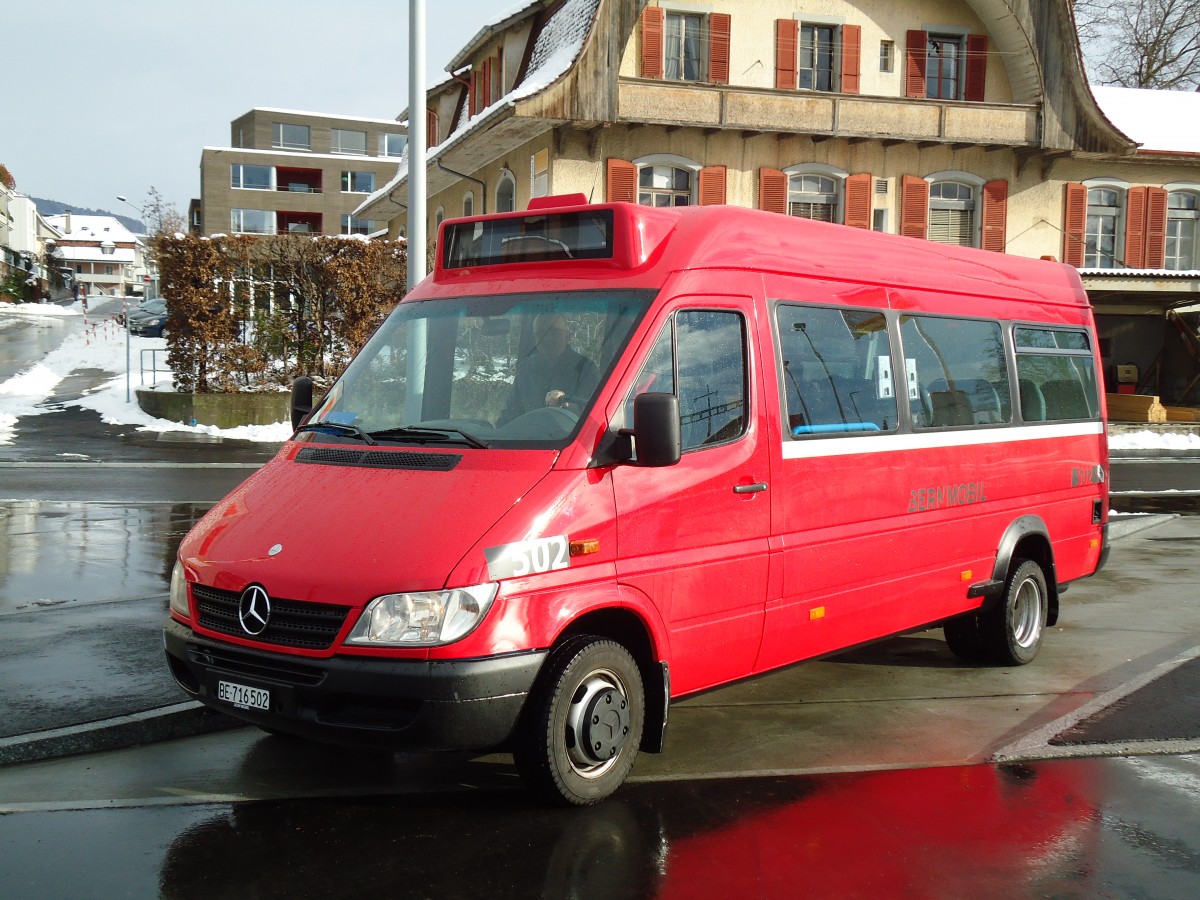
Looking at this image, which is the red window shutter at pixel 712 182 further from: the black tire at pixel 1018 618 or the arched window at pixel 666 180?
the black tire at pixel 1018 618

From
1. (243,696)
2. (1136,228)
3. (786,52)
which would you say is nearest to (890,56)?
(786,52)

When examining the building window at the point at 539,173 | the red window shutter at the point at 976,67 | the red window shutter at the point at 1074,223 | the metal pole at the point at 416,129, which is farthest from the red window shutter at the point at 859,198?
the metal pole at the point at 416,129

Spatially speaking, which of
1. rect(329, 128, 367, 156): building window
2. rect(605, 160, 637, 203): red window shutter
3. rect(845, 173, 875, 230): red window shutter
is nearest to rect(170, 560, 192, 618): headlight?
rect(605, 160, 637, 203): red window shutter

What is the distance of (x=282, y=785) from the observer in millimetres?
5379

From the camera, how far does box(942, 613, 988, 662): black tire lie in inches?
308

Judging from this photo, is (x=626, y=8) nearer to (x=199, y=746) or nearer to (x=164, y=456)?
(x=164, y=456)

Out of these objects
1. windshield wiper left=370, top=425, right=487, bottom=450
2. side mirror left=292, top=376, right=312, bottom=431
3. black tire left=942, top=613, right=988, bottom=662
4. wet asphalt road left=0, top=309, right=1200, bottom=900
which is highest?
side mirror left=292, top=376, right=312, bottom=431

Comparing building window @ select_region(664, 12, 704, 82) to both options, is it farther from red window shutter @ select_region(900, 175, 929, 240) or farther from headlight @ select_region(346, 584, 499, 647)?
headlight @ select_region(346, 584, 499, 647)

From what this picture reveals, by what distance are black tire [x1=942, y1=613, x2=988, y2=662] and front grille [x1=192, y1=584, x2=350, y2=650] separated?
439cm

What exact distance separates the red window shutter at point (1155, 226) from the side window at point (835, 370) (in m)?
28.6

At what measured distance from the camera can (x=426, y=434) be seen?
534 centimetres

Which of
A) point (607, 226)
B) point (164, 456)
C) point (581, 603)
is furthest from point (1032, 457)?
point (164, 456)

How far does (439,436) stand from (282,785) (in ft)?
5.46

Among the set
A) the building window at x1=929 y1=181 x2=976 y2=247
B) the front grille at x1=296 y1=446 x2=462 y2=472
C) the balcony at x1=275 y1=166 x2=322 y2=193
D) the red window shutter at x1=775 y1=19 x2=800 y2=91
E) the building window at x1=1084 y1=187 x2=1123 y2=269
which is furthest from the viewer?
the balcony at x1=275 y1=166 x2=322 y2=193
